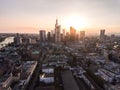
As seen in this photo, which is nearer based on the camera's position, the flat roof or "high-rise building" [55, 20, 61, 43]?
the flat roof

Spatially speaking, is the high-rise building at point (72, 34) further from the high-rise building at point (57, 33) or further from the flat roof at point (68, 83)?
the flat roof at point (68, 83)

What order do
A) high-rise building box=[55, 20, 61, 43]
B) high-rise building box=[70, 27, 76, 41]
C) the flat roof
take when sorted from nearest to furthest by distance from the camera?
the flat roof, high-rise building box=[55, 20, 61, 43], high-rise building box=[70, 27, 76, 41]

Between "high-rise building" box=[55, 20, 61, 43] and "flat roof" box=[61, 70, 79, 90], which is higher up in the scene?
"high-rise building" box=[55, 20, 61, 43]

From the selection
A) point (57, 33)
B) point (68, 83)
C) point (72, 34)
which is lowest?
point (68, 83)

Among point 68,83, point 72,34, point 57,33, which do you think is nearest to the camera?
point 68,83

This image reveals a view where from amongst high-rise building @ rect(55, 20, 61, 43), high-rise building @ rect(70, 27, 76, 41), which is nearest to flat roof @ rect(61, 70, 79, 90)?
high-rise building @ rect(55, 20, 61, 43)

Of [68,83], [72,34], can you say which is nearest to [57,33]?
[72,34]

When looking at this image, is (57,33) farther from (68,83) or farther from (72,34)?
(68,83)

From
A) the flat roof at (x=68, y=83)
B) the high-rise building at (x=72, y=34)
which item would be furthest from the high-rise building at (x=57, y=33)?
the flat roof at (x=68, y=83)

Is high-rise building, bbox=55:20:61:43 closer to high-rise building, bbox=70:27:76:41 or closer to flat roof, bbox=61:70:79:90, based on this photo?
high-rise building, bbox=70:27:76:41

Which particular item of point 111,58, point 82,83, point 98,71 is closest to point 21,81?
point 82,83

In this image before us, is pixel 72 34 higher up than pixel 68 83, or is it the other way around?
pixel 72 34

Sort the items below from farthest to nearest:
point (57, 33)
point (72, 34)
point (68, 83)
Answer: point (72, 34) → point (57, 33) → point (68, 83)

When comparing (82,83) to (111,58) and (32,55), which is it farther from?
(32,55)
